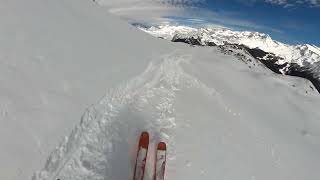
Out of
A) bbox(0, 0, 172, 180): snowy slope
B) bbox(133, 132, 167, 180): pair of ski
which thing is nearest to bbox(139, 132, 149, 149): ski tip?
bbox(133, 132, 167, 180): pair of ski

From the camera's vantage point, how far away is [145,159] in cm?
1652

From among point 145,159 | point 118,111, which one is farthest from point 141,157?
point 118,111

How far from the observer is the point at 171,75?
2770cm

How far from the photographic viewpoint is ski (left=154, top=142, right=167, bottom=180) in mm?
16125

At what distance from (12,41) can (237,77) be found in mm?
22036

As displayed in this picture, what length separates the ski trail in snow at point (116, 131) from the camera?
15273 millimetres

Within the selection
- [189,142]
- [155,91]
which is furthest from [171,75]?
[189,142]

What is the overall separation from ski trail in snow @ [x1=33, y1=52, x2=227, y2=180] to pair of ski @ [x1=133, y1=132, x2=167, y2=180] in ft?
1.04

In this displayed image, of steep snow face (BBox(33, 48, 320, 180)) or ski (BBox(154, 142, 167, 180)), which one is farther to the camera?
steep snow face (BBox(33, 48, 320, 180))

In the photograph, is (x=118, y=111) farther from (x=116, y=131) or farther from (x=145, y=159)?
(x=145, y=159)

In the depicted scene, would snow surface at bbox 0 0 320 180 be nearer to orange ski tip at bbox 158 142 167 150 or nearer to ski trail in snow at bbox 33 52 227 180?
ski trail in snow at bbox 33 52 227 180

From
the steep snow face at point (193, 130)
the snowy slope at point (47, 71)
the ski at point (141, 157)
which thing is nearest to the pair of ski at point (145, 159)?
the ski at point (141, 157)

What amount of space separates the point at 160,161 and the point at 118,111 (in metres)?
4.22

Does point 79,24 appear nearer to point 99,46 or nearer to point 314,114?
point 99,46
